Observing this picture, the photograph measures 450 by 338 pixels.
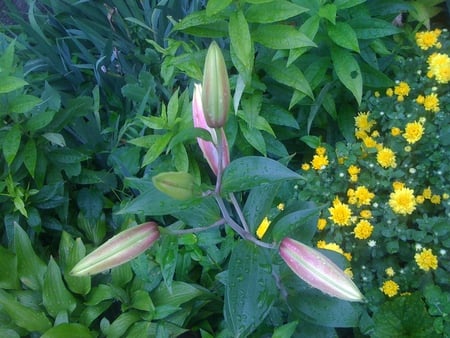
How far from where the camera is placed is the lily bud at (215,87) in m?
0.79

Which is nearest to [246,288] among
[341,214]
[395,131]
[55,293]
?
[341,214]

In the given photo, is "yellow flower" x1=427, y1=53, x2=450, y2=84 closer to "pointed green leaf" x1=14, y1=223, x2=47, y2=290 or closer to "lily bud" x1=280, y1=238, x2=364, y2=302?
"lily bud" x1=280, y1=238, x2=364, y2=302

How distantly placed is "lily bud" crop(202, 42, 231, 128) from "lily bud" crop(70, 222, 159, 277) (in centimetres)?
20

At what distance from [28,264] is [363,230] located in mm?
937

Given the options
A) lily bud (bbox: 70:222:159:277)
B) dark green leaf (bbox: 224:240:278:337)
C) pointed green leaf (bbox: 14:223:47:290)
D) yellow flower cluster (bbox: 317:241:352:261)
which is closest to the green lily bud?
lily bud (bbox: 70:222:159:277)

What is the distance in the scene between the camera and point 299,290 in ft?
4.01

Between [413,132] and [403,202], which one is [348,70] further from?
[403,202]

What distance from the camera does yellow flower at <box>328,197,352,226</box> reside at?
1.33 metres

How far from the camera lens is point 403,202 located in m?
1.29

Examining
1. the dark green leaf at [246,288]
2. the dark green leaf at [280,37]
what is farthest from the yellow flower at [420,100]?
the dark green leaf at [246,288]

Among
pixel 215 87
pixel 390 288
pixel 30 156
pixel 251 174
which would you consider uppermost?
pixel 215 87

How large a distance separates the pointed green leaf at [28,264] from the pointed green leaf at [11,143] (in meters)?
0.23

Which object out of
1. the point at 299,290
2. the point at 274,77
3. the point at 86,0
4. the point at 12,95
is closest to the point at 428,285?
the point at 299,290

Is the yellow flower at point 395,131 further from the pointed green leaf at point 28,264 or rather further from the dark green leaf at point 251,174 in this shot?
the pointed green leaf at point 28,264
